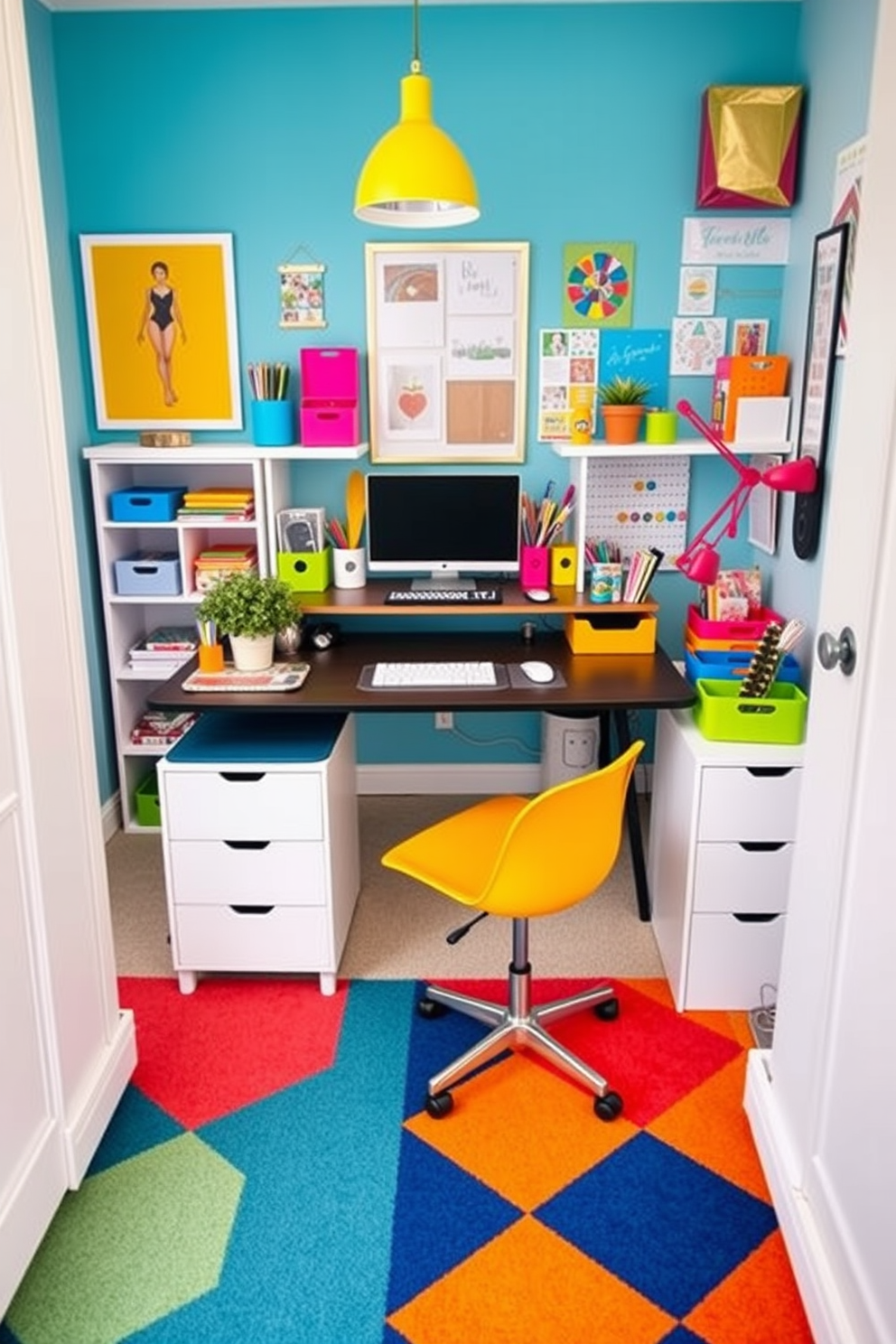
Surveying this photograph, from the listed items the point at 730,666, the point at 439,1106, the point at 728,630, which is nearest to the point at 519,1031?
the point at 439,1106

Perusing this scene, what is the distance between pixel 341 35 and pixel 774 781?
2508 mm

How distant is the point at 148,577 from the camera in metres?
3.30

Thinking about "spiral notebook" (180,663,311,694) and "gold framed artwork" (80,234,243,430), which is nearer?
"spiral notebook" (180,663,311,694)

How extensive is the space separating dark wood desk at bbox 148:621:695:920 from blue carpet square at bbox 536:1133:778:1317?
3.20ft

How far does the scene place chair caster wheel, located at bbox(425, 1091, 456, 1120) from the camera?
2.11 m

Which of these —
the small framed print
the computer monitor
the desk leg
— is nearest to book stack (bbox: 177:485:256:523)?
the computer monitor

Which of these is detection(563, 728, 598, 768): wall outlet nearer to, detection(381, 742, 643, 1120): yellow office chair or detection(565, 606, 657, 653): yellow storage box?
detection(565, 606, 657, 653): yellow storage box

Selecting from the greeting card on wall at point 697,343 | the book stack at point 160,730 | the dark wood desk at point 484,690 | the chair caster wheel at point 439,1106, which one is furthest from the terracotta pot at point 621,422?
the chair caster wheel at point 439,1106

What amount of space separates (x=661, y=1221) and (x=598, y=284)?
8.56 ft

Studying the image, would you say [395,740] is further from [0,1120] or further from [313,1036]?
[0,1120]

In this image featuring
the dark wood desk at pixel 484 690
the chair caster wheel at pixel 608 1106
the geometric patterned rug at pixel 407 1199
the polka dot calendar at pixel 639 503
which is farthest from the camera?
the polka dot calendar at pixel 639 503

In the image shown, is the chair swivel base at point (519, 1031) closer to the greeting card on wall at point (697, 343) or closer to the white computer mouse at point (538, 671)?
the white computer mouse at point (538, 671)

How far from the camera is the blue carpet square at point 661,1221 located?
1.75 metres

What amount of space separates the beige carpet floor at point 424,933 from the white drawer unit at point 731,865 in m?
0.22
